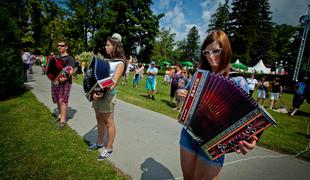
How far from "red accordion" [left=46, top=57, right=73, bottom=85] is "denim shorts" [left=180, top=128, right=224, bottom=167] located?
11.4 feet

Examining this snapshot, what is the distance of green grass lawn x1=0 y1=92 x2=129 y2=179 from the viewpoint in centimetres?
272

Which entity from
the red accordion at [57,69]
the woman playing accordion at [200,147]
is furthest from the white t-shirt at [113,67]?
the red accordion at [57,69]

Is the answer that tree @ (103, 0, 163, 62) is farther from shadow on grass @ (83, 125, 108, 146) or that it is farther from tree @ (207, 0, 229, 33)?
shadow on grass @ (83, 125, 108, 146)

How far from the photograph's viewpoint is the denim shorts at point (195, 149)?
1705 millimetres

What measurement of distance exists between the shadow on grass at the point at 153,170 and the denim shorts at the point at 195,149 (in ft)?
4.34

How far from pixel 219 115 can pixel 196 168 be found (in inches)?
26.4

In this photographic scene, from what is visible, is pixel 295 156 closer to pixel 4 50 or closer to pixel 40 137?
pixel 40 137

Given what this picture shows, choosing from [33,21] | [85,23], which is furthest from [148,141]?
[33,21]

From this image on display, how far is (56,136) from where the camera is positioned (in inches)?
156

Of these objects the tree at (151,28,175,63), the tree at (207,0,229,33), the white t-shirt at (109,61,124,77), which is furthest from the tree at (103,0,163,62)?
the white t-shirt at (109,61,124,77)

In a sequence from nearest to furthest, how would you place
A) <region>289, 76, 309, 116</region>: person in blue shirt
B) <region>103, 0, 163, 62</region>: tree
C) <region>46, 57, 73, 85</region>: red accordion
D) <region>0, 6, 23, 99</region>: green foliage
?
1. <region>46, 57, 73, 85</region>: red accordion
2. <region>0, 6, 23, 99</region>: green foliage
3. <region>289, 76, 309, 116</region>: person in blue shirt
4. <region>103, 0, 163, 62</region>: tree

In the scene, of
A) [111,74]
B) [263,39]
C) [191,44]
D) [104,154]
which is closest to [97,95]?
[111,74]

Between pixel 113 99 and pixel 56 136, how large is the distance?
1971 millimetres

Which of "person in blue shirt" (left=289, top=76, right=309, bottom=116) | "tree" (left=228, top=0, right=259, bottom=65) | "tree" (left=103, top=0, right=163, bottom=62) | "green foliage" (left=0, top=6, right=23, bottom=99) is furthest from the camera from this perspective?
"tree" (left=228, top=0, right=259, bottom=65)
